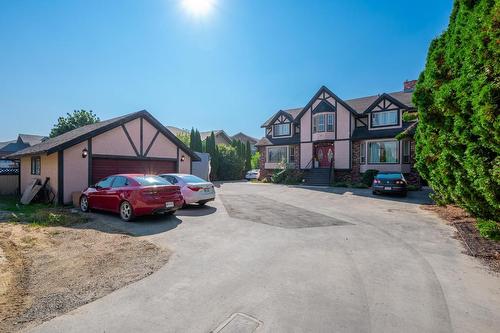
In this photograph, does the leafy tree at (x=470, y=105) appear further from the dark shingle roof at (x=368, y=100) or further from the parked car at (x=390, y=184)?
the dark shingle roof at (x=368, y=100)

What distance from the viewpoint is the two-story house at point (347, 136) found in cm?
2216

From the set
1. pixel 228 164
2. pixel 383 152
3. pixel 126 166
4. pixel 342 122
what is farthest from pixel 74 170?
pixel 228 164

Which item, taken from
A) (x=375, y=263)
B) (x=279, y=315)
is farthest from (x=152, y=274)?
(x=375, y=263)

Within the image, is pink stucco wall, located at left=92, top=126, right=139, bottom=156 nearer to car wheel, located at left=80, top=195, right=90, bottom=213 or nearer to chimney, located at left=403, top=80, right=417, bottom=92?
car wheel, located at left=80, top=195, right=90, bottom=213

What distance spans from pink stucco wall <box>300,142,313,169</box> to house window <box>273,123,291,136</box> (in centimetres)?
277

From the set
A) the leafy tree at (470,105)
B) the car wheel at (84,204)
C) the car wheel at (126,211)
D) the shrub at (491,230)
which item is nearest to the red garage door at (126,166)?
the car wheel at (84,204)

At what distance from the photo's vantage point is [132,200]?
853 centimetres

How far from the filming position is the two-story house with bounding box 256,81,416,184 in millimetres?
22156

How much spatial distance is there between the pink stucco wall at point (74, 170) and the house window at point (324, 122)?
1915 centimetres

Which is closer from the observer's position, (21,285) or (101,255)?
(21,285)

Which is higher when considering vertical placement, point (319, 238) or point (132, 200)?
point (132, 200)

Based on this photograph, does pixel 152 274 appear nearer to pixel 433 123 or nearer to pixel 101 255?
pixel 101 255

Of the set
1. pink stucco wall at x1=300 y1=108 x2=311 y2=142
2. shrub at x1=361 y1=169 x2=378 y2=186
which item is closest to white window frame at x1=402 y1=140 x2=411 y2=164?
shrub at x1=361 y1=169 x2=378 y2=186

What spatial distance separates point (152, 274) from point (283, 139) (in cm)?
2521
